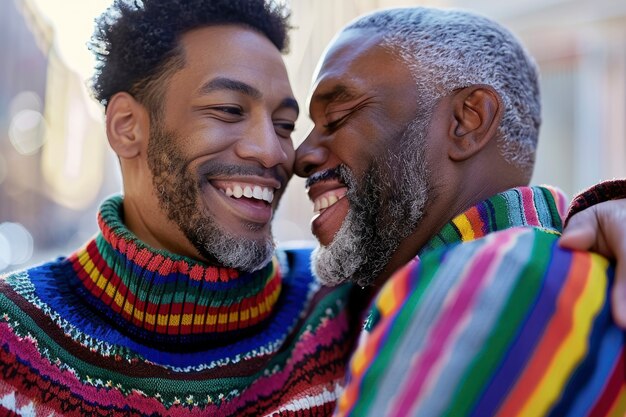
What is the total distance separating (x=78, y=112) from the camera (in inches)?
248

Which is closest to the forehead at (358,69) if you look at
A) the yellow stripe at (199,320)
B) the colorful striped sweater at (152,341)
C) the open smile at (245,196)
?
the open smile at (245,196)

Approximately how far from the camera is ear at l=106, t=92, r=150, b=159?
229cm

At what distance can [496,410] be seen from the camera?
1083 mm

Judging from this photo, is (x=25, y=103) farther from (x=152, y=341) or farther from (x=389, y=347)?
(x=389, y=347)

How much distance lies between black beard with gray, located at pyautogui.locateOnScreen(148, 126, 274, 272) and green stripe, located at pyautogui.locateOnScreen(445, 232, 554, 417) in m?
1.09

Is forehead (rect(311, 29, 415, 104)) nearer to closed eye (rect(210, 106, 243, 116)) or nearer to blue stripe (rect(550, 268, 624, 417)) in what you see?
Answer: closed eye (rect(210, 106, 243, 116))

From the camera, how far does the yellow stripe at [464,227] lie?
5.61 feet

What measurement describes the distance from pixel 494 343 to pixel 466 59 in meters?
1.26

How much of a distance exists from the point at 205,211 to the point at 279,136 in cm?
40

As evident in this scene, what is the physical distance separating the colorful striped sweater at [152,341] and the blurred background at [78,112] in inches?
125

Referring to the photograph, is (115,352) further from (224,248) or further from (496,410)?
(496,410)

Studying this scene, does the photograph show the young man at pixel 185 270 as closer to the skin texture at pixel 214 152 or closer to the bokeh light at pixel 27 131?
the skin texture at pixel 214 152

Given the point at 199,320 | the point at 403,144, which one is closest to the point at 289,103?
the point at 403,144

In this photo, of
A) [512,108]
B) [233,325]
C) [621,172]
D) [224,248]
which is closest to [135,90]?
[224,248]
